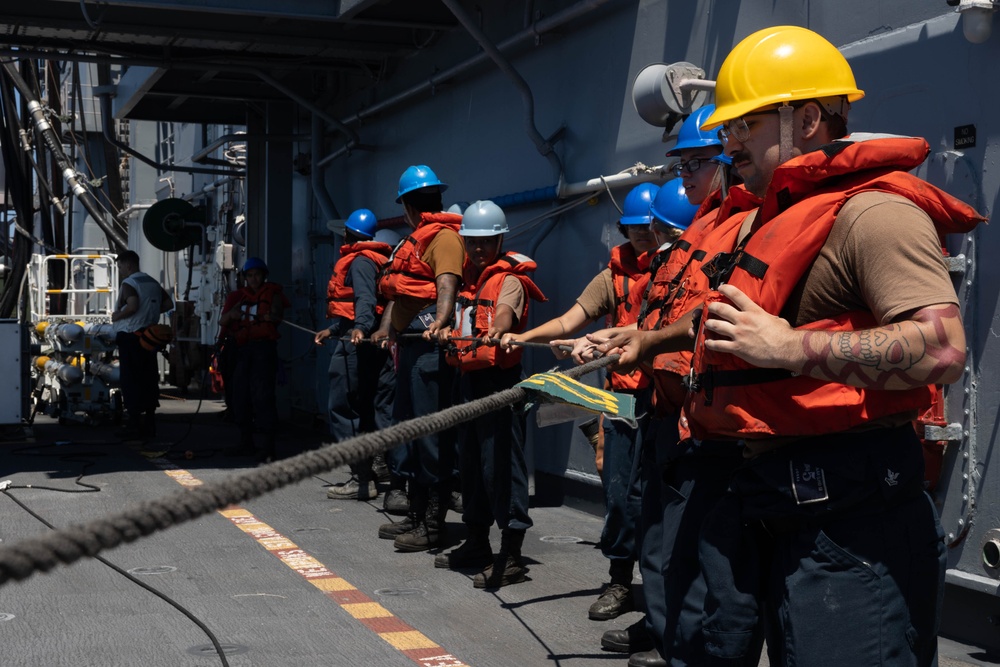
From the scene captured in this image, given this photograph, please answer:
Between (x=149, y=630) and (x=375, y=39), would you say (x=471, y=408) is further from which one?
(x=375, y=39)

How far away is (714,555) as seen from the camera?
290 centimetres

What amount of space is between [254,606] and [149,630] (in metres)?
0.63

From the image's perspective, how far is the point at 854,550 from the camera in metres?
2.61

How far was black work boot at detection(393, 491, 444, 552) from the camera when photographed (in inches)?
290

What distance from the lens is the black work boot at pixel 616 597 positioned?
18.6 ft

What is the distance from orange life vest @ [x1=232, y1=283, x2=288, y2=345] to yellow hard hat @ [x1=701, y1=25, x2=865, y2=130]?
30.6ft

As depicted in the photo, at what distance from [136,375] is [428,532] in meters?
6.96

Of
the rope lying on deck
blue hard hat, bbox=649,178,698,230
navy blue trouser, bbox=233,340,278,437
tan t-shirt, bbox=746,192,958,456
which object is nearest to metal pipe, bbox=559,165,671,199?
blue hard hat, bbox=649,178,698,230

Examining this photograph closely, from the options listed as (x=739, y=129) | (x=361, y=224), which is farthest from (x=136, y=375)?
(x=739, y=129)

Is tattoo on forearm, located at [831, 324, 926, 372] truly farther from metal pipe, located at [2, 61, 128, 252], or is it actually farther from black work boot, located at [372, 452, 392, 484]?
metal pipe, located at [2, 61, 128, 252]

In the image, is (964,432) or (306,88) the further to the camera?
(306,88)

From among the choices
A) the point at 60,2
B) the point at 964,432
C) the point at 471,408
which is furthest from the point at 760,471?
the point at 60,2

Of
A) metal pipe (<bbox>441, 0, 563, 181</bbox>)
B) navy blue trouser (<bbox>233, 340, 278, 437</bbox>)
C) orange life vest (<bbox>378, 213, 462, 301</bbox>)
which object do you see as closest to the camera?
orange life vest (<bbox>378, 213, 462, 301</bbox>)

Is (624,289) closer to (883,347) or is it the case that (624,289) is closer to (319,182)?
(883,347)
